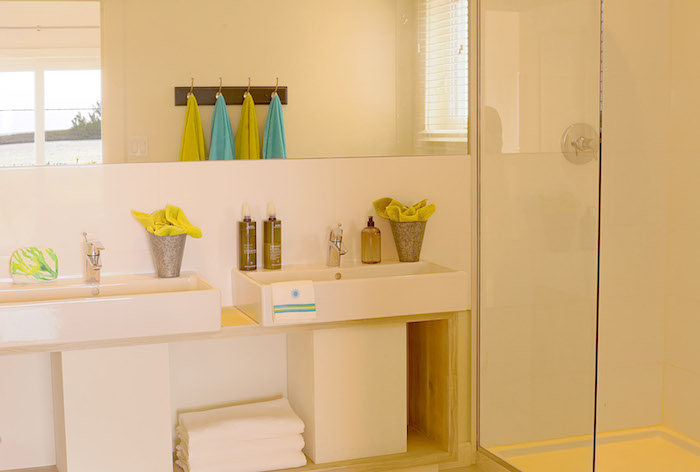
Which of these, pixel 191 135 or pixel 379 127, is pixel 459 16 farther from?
pixel 191 135

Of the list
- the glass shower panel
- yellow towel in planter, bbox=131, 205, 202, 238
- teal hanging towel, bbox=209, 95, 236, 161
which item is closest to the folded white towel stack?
yellow towel in planter, bbox=131, 205, 202, 238

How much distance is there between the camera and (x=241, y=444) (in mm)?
2631

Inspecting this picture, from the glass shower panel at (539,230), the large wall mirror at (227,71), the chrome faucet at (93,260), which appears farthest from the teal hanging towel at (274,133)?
the glass shower panel at (539,230)

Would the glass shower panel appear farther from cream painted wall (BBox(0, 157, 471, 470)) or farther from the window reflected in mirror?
the window reflected in mirror

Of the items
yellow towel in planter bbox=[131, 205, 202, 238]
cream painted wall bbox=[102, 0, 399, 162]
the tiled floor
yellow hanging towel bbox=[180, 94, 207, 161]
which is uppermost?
cream painted wall bbox=[102, 0, 399, 162]

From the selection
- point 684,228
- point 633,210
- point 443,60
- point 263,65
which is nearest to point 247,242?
point 263,65

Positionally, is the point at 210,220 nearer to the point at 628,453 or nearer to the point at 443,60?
the point at 443,60

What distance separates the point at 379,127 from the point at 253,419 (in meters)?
1.13

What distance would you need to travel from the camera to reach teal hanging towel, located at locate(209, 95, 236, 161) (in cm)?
269

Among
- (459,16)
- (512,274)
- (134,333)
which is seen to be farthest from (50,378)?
(459,16)

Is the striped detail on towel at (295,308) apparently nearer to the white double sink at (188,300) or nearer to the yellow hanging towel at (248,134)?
the white double sink at (188,300)

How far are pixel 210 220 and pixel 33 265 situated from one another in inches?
23.2

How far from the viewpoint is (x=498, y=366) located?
289 cm

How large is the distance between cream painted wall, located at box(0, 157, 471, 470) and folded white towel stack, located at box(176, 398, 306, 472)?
0.24 meters
